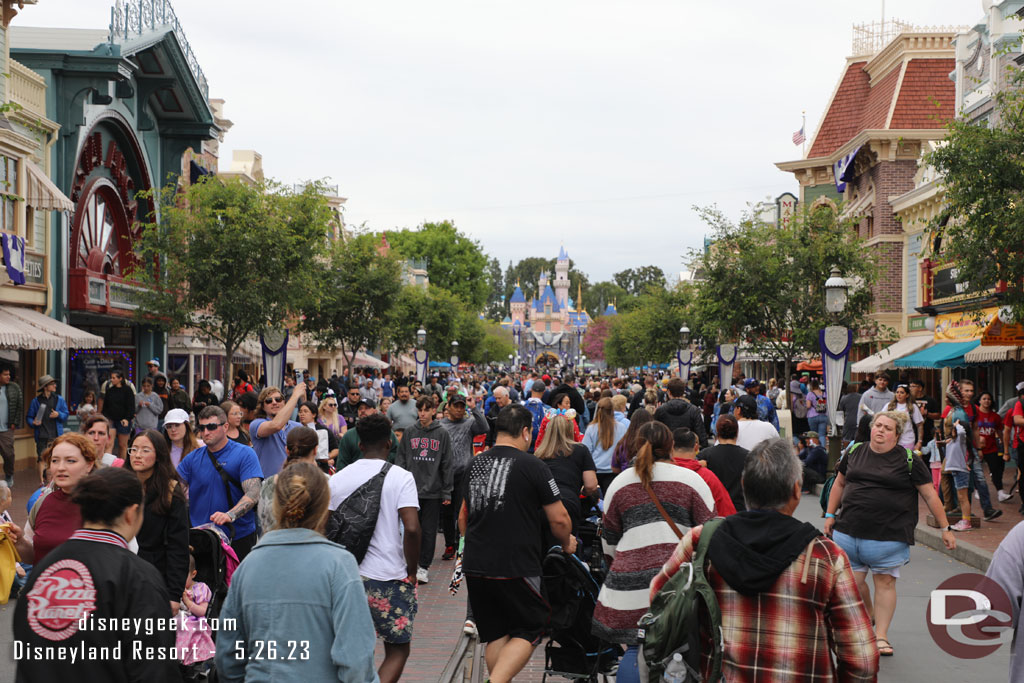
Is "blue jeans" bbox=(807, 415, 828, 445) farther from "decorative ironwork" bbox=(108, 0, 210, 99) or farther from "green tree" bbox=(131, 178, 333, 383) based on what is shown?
"decorative ironwork" bbox=(108, 0, 210, 99)

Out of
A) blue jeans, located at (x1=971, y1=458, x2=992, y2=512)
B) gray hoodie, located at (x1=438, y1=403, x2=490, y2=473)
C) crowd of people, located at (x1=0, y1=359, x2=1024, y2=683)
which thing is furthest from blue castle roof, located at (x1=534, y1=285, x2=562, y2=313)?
Answer: crowd of people, located at (x1=0, y1=359, x2=1024, y2=683)

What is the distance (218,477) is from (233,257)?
738 inches

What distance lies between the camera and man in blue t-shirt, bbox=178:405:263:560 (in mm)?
7047

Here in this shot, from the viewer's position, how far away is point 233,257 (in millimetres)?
25062

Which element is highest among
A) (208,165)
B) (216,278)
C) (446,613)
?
(208,165)

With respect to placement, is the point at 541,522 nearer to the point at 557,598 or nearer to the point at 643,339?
the point at 557,598

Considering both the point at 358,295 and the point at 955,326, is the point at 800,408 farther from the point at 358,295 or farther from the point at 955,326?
the point at 358,295

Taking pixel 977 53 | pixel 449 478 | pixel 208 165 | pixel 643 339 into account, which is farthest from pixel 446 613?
pixel 643 339

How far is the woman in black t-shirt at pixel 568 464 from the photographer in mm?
8227

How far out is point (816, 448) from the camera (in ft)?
61.2

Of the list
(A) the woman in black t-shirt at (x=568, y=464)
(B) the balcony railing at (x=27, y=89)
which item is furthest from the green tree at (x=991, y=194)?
(B) the balcony railing at (x=27, y=89)

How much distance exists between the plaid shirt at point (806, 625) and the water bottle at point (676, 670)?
18cm

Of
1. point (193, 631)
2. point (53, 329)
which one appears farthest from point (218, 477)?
point (53, 329)

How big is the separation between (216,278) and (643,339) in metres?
39.0
